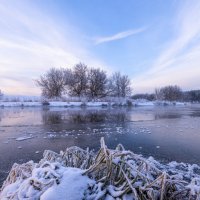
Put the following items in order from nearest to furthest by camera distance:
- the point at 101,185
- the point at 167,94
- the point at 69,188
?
the point at 69,188, the point at 101,185, the point at 167,94

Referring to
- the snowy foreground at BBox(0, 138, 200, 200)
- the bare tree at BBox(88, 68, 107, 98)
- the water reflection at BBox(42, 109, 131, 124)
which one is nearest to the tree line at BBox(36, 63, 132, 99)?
the bare tree at BBox(88, 68, 107, 98)

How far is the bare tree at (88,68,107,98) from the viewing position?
176 ft

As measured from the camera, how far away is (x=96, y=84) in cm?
5378

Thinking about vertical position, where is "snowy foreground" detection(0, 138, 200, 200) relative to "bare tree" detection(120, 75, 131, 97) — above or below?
below

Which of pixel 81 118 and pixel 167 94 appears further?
pixel 167 94

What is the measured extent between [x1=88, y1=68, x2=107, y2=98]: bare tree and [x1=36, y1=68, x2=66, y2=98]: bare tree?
278 inches

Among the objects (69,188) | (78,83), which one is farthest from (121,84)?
(69,188)

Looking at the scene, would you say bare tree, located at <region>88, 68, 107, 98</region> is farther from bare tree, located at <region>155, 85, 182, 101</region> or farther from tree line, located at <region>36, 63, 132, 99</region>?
bare tree, located at <region>155, 85, 182, 101</region>

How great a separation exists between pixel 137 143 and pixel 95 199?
18.3ft

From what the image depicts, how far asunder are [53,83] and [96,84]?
11.4m

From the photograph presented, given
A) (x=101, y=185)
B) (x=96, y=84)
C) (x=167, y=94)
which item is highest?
(x=96, y=84)

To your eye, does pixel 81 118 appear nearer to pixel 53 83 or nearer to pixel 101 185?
pixel 101 185

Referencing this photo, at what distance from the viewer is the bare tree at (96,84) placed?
53562mm

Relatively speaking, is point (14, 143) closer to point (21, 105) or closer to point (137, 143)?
point (137, 143)
